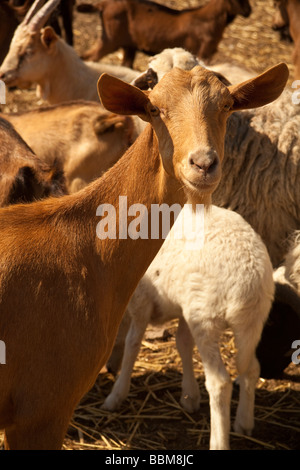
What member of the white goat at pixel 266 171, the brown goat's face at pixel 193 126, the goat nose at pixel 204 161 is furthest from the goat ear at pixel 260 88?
the white goat at pixel 266 171

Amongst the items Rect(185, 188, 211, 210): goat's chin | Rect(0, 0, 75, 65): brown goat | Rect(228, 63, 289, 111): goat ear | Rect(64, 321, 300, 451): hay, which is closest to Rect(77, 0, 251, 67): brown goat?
Answer: Rect(0, 0, 75, 65): brown goat

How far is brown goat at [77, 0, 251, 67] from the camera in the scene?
9.80 m

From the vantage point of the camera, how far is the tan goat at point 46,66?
727 centimetres

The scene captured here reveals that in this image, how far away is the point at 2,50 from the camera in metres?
8.66

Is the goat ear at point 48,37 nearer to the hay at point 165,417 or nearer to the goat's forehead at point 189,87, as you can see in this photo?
the hay at point 165,417

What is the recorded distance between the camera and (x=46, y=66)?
744 cm

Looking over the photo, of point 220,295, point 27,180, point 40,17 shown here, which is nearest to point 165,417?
point 220,295

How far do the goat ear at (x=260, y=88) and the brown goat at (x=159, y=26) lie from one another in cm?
658

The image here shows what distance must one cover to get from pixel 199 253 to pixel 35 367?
1.66m

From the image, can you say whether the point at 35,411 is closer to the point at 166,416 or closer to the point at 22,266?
the point at 22,266

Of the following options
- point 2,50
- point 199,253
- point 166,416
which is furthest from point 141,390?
point 2,50

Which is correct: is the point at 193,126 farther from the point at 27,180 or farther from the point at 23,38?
the point at 23,38

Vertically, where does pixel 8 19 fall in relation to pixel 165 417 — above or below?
above

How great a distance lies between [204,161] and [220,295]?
1568 mm
